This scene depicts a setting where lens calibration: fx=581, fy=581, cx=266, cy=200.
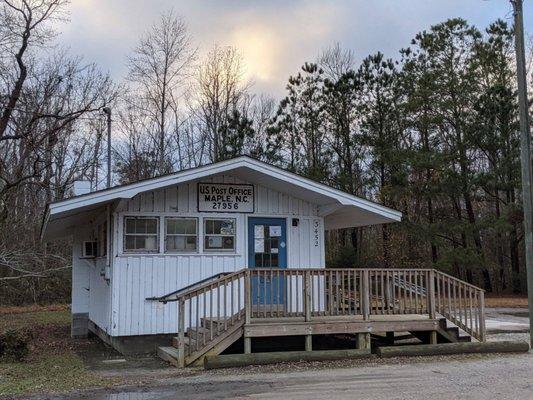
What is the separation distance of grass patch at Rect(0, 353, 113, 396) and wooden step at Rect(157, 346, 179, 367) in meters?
1.35

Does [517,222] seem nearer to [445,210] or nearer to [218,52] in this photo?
[445,210]

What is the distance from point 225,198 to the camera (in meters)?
12.2

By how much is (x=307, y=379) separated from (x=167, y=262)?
4.37 metres

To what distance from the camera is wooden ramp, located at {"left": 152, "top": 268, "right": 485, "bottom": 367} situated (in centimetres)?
982

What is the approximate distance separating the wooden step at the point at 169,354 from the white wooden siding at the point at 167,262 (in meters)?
0.64

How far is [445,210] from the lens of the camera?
31.5 meters

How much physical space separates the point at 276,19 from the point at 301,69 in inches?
482

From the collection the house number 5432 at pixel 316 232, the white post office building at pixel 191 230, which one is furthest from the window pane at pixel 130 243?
the house number 5432 at pixel 316 232

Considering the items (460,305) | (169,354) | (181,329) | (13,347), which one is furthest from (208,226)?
(460,305)

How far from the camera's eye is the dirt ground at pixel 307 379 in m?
7.52

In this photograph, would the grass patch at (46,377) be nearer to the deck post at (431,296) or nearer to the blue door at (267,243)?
the blue door at (267,243)

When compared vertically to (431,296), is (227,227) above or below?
above

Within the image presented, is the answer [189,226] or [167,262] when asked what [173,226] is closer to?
[189,226]

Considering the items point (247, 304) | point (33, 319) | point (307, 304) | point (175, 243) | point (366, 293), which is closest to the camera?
point (247, 304)
